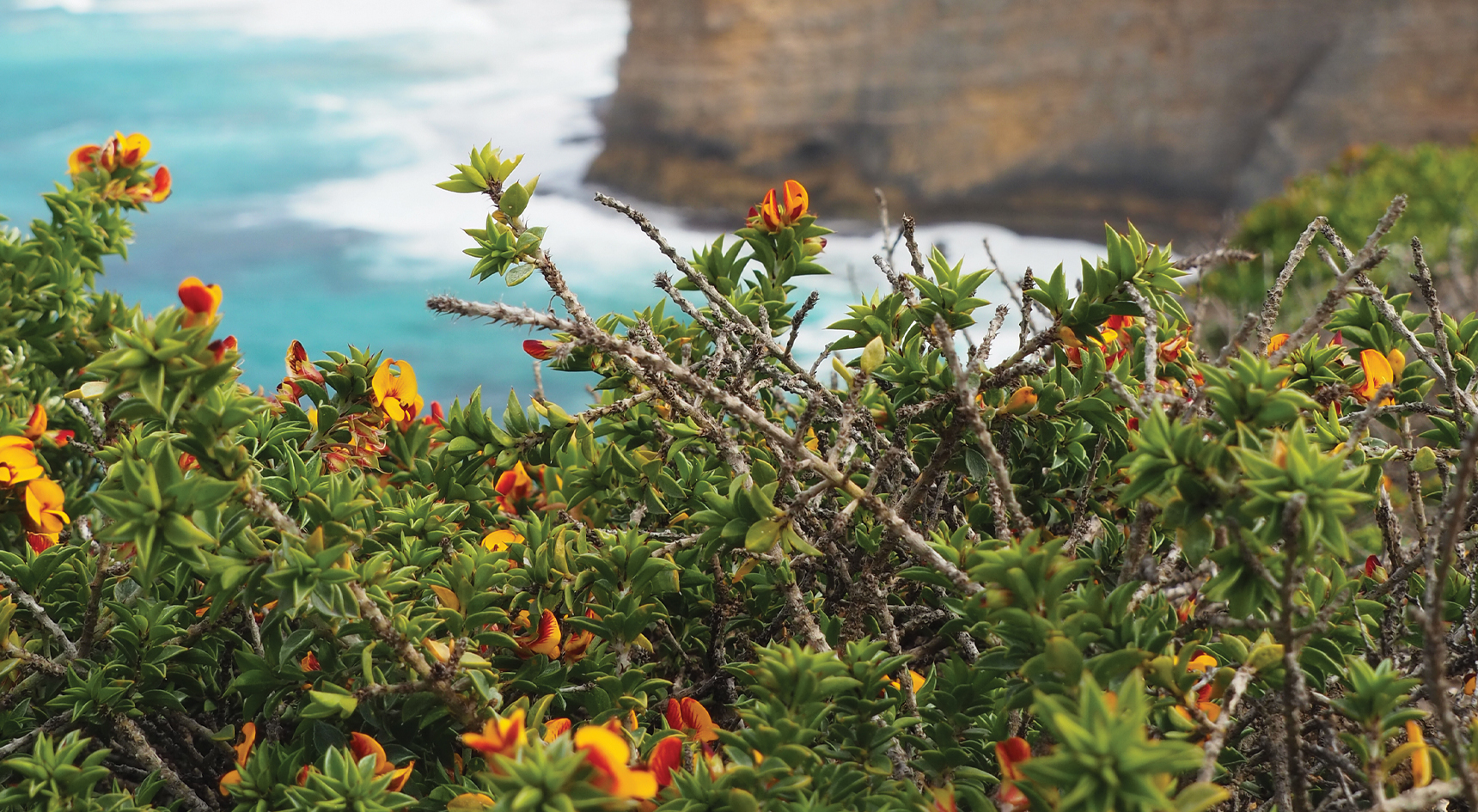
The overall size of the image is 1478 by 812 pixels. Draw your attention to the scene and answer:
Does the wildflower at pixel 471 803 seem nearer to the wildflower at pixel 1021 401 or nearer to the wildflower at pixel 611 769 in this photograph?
the wildflower at pixel 611 769

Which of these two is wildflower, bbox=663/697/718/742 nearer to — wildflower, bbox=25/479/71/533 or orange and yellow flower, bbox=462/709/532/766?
orange and yellow flower, bbox=462/709/532/766

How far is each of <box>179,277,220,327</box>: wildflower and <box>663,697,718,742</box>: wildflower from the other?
48 cm

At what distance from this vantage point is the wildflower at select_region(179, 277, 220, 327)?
2.27 ft

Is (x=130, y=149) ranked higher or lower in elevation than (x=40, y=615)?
higher

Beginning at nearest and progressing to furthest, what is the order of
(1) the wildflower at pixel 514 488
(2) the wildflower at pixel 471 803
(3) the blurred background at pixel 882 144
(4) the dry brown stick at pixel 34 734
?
(2) the wildflower at pixel 471 803 → (4) the dry brown stick at pixel 34 734 → (1) the wildflower at pixel 514 488 → (3) the blurred background at pixel 882 144

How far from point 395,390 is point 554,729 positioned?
493 mm

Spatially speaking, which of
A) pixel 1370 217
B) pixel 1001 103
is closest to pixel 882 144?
pixel 1001 103

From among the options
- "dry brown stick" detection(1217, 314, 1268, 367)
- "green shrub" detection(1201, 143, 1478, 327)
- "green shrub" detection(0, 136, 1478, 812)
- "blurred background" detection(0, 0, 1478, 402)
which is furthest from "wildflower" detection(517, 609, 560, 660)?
"blurred background" detection(0, 0, 1478, 402)

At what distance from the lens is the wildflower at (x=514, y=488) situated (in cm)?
132

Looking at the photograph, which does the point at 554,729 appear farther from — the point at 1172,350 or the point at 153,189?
the point at 153,189

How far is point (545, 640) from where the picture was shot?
94 centimetres

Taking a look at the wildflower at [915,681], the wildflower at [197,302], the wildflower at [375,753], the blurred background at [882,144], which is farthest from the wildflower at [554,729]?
the blurred background at [882,144]

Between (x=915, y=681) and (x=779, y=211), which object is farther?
(x=779, y=211)

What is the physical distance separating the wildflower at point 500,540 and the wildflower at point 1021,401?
531 mm
